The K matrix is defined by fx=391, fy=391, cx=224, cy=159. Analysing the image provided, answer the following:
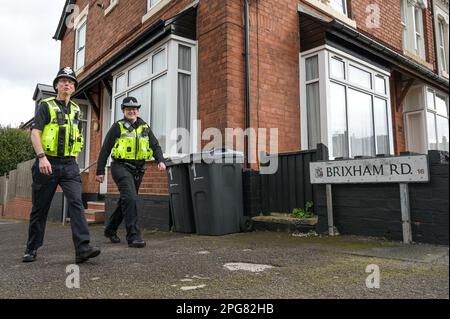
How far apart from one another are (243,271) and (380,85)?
6889 mm

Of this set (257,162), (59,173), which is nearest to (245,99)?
(257,162)

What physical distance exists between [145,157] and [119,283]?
2.24 meters

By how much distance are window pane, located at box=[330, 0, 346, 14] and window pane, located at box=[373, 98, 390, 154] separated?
97.5 inches

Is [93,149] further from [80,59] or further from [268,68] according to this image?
[268,68]

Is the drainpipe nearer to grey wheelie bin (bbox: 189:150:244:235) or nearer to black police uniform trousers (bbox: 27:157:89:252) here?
grey wheelie bin (bbox: 189:150:244:235)

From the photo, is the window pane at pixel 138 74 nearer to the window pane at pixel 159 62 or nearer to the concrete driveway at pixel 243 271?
the window pane at pixel 159 62

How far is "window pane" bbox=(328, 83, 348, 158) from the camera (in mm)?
7359

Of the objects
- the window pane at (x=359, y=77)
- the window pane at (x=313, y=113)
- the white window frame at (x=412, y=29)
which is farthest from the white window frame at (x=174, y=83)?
the white window frame at (x=412, y=29)

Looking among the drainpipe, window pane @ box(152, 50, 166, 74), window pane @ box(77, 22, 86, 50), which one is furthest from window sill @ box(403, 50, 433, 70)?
window pane @ box(77, 22, 86, 50)

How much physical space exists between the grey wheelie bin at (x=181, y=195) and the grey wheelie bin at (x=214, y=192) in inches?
7.5

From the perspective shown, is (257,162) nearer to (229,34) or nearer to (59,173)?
(229,34)

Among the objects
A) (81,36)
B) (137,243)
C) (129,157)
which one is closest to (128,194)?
(129,157)

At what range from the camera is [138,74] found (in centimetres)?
835

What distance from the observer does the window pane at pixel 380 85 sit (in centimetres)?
862
